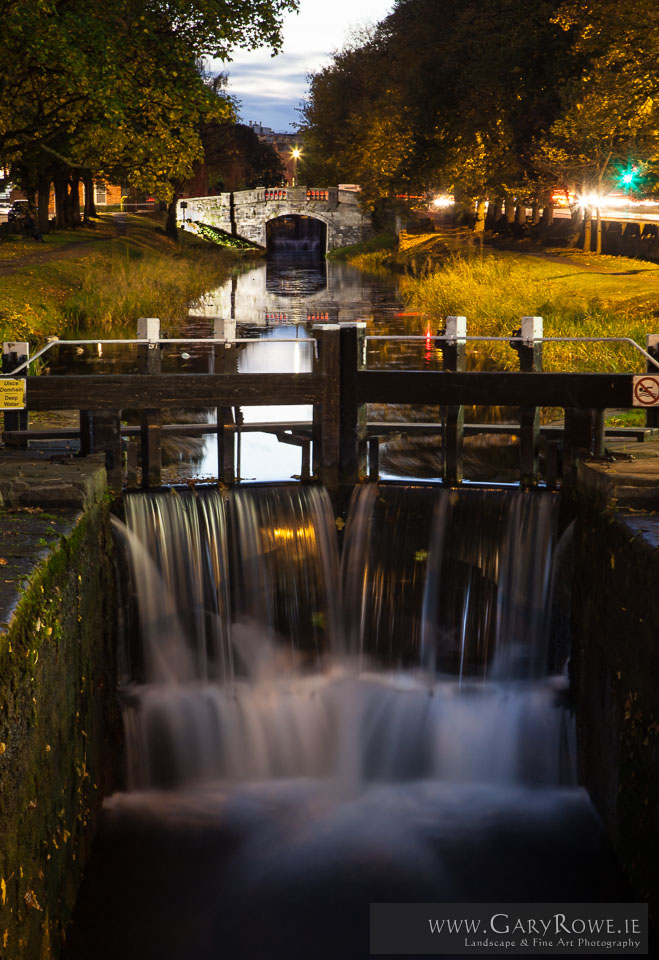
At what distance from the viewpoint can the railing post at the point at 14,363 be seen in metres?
10.7

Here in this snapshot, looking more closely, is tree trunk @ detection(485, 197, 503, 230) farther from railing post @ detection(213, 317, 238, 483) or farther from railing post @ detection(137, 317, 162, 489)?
railing post @ detection(137, 317, 162, 489)

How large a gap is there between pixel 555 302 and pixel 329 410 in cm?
1728

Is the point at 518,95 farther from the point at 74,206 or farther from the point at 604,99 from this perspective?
the point at 74,206

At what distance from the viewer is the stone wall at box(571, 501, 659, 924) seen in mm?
7672

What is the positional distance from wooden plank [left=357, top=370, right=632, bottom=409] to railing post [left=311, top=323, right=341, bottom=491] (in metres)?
0.28

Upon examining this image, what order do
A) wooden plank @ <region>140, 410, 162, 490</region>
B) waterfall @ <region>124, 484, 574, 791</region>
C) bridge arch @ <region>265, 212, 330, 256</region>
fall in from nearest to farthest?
waterfall @ <region>124, 484, 574, 791</region>
wooden plank @ <region>140, 410, 162, 490</region>
bridge arch @ <region>265, 212, 330, 256</region>

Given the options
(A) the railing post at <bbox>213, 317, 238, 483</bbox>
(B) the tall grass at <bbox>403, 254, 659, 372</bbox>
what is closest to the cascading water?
(A) the railing post at <bbox>213, 317, 238, 483</bbox>

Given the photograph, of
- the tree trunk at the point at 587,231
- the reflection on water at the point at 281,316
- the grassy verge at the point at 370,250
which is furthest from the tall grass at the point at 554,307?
the grassy verge at the point at 370,250

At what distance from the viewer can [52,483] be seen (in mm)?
8664

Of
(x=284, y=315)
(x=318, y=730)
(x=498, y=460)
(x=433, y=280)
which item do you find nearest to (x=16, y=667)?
(x=318, y=730)

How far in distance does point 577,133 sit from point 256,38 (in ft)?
47.2

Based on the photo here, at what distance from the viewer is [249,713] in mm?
10375

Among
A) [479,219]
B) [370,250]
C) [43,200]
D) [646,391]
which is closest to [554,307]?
[646,391]

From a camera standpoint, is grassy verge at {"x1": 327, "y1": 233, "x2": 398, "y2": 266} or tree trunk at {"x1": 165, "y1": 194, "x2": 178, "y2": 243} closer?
grassy verge at {"x1": 327, "y1": 233, "x2": 398, "y2": 266}
